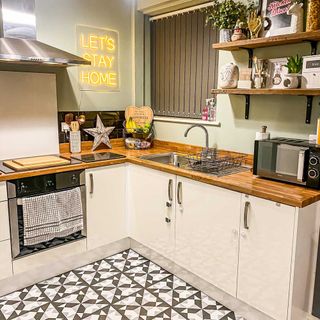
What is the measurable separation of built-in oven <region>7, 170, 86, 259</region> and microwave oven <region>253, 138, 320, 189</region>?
4.51ft

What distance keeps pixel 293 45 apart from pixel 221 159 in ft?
3.13

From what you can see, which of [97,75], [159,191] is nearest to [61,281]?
[159,191]

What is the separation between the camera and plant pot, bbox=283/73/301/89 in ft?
7.07

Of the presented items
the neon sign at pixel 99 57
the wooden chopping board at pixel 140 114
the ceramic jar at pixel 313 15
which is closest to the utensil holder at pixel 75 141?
the neon sign at pixel 99 57

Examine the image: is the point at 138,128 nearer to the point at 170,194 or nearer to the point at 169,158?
the point at 169,158

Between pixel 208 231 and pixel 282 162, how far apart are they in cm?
67

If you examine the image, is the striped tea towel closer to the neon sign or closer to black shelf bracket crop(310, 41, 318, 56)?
the neon sign

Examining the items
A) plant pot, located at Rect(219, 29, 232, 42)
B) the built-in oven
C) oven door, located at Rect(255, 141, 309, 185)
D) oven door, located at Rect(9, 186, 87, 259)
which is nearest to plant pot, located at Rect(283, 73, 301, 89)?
oven door, located at Rect(255, 141, 309, 185)

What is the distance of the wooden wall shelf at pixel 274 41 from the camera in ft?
6.73

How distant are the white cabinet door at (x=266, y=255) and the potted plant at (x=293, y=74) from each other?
0.79m

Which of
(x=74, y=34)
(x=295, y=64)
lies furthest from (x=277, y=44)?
(x=74, y=34)

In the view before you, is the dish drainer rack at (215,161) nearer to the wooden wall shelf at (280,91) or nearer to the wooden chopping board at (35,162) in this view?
the wooden wall shelf at (280,91)

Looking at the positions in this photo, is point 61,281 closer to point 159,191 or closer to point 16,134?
point 159,191

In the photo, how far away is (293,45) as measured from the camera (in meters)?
2.32
